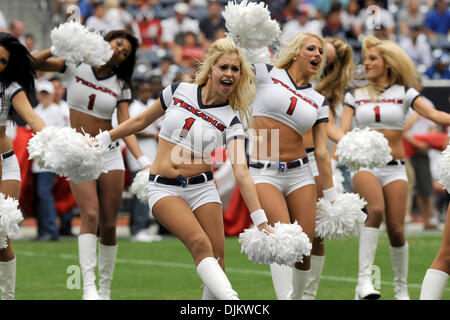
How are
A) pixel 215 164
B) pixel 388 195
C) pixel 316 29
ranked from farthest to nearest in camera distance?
pixel 316 29 < pixel 215 164 < pixel 388 195

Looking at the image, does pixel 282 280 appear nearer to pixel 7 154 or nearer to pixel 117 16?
pixel 7 154

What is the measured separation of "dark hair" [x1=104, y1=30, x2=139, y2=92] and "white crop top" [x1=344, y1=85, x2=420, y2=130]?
1876 millimetres

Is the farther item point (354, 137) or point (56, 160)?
point (354, 137)

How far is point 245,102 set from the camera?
512 centimetres

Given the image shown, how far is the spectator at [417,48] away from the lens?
1619 cm

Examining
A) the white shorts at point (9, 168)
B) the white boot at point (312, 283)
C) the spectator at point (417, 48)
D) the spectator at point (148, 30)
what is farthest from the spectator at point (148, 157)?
the spectator at point (417, 48)

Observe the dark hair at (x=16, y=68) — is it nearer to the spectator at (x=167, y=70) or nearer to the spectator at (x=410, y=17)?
the spectator at (x=167, y=70)

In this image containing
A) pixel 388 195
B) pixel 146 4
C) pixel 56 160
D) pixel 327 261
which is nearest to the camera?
pixel 56 160

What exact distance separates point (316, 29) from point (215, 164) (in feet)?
14.6

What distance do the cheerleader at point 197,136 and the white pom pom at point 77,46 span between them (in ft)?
4.95

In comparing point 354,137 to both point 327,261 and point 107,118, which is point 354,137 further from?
point 327,261

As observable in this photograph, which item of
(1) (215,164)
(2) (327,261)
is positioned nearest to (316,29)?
(1) (215,164)

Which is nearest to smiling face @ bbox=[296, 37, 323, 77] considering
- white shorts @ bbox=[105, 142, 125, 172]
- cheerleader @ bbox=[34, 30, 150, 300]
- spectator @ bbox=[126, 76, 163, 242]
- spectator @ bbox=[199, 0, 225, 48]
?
cheerleader @ bbox=[34, 30, 150, 300]

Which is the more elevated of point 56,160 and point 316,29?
point 316,29
